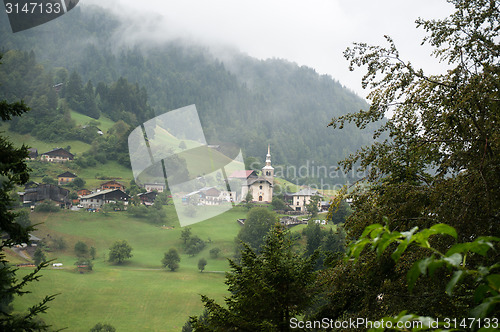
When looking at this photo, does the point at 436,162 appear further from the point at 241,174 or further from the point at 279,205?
the point at 241,174

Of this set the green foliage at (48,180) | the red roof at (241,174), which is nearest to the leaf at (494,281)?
the green foliage at (48,180)

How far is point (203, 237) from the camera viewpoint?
48344mm

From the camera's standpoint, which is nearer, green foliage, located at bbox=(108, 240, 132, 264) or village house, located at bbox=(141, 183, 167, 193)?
green foliage, located at bbox=(108, 240, 132, 264)

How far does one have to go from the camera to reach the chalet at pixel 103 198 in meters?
54.4

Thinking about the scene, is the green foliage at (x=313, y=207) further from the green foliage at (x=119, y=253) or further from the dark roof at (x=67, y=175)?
the dark roof at (x=67, y=175)

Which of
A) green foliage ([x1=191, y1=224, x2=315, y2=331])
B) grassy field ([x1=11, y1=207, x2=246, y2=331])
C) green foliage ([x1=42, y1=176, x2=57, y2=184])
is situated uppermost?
green foliage ([x1=42, y1=176, x2=57, y2=184])

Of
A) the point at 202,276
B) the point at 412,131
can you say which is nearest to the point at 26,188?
the point at 202,276

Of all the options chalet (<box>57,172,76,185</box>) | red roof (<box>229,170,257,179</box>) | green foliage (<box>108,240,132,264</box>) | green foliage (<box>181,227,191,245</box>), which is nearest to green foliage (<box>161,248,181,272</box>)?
green foliage (<box>108,240,132,264</box>)

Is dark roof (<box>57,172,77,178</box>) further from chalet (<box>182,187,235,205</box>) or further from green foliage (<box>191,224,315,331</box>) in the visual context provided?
green foliage (<box>191,224,315,331</box>)

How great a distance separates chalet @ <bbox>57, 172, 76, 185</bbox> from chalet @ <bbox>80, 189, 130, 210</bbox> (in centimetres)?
603

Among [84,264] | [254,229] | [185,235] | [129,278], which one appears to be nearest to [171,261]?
[129,278]

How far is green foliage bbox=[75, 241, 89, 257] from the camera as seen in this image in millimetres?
42625

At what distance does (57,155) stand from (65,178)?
843 centimetres

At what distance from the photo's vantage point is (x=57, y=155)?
64875 mm
